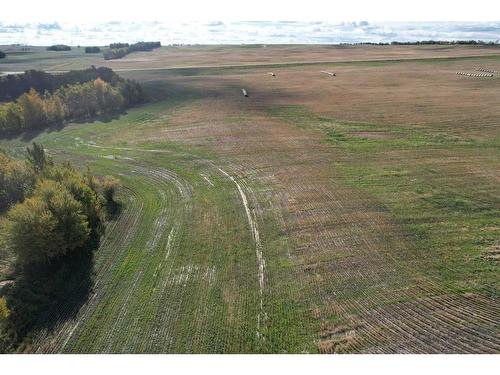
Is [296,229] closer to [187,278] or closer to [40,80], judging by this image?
[187,278]

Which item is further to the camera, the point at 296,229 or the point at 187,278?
the point at 296,229

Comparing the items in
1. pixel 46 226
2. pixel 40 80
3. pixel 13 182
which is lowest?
pixel 13 182

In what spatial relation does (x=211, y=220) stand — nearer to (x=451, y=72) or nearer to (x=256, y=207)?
(x=256, y=207)

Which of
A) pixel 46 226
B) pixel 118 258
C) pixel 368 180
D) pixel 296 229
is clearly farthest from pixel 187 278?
pixel 368 180

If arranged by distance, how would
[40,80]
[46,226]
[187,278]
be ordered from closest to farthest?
1. [187,278]
2. [46,226]
3. [40,80]

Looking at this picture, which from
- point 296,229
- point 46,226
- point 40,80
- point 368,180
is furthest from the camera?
point 40,80

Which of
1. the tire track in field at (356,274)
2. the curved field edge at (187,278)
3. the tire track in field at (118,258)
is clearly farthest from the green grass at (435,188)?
the tire track in field at (118,258)

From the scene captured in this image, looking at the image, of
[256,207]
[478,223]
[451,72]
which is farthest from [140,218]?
[451,72]

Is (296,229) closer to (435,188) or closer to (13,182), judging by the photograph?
(435,188)

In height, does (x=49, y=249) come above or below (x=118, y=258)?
above
